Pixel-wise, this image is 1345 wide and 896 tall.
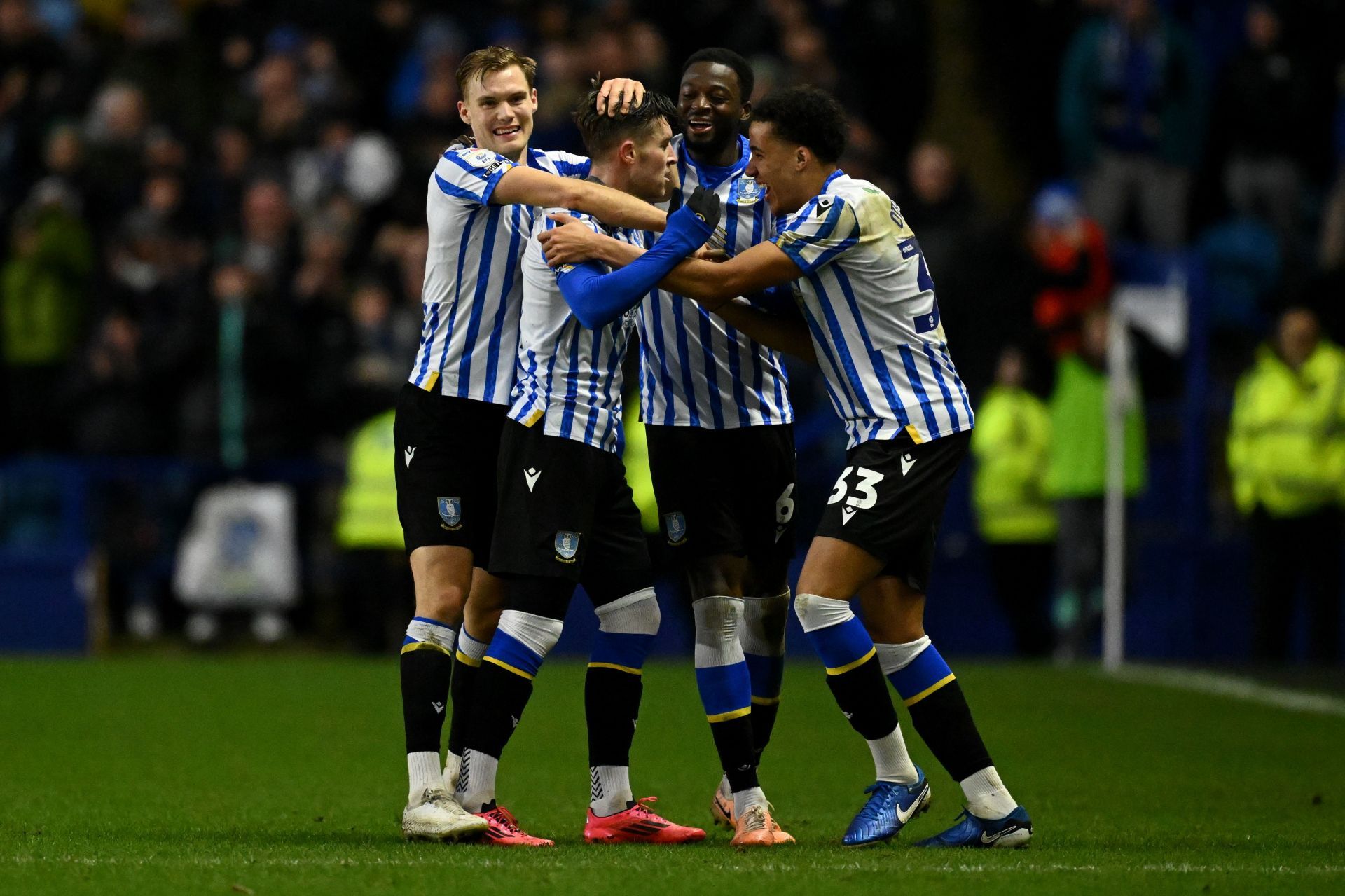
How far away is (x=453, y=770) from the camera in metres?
6.32

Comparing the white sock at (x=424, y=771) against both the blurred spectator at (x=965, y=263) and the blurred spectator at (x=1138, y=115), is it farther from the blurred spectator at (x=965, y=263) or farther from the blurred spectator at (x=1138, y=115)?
the blurred spectator at (x=1138, y=115)

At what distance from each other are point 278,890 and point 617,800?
1.45 m

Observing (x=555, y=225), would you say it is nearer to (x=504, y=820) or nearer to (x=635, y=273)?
(x=635, y=273)

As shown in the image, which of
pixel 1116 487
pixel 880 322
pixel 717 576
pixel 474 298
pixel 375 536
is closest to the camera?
pixel 880 322

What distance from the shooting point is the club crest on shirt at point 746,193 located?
21.7 ft

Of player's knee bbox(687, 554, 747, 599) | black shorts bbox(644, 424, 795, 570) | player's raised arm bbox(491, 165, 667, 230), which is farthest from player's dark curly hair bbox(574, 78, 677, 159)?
player's knee bbox(687, 554, 747, 599)

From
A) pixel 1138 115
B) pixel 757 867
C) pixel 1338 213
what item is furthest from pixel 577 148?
pixel 757 867

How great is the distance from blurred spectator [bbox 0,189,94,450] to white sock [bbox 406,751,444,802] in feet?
32.2

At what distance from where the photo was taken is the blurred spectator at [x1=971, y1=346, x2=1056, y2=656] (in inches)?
533

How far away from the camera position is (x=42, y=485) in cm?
1407

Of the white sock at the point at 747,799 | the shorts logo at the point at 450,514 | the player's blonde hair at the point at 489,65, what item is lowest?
the white sock at the point at 747,799

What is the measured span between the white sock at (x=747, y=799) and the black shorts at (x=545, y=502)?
82 centimetres

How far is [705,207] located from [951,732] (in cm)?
169

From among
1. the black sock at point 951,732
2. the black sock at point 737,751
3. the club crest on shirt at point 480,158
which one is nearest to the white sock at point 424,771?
the black sock at point 737,751
